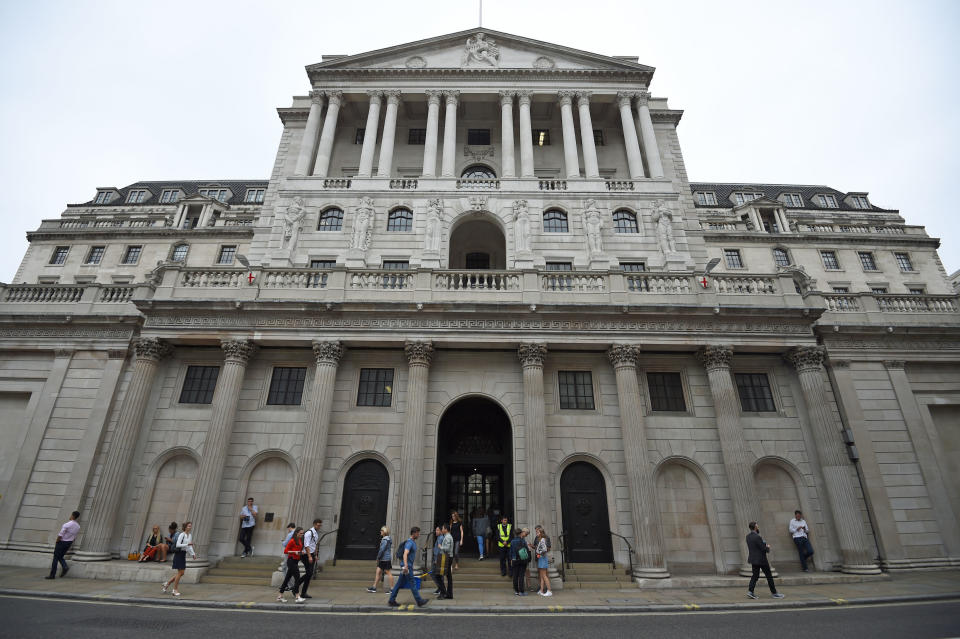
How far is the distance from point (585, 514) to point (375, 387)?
9.38 metres

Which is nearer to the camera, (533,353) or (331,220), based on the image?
(533,353)

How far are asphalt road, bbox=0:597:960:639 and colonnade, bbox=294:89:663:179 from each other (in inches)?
784

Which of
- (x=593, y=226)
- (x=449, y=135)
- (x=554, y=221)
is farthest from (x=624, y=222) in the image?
(x=449, y=135)

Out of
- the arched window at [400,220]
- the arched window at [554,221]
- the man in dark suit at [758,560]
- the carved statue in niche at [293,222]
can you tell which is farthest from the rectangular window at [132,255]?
the man in dark suit at [758,560]

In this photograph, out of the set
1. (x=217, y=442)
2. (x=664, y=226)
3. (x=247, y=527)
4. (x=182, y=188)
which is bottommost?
(x=247, y=527)

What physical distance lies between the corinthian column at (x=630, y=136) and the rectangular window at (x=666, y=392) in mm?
11694

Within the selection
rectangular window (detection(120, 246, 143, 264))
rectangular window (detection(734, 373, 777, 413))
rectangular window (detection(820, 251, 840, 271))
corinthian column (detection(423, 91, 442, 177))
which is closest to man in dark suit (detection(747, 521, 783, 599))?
rectangular window (detection(734, 373, 777, 413))

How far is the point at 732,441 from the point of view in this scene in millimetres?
15945

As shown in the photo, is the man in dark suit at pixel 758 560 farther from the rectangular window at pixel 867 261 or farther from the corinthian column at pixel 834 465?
the rectangular window at pixel 867 261

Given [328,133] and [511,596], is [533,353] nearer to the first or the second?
[511,596]

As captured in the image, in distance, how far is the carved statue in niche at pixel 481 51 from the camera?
27156 mm

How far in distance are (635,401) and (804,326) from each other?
7.76 m

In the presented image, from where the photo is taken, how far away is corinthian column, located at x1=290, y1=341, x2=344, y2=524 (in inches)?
583

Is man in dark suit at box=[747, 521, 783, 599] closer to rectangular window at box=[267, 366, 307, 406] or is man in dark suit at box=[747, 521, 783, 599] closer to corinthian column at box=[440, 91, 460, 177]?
rectangular window at box=[267, 366, 307, 406]
